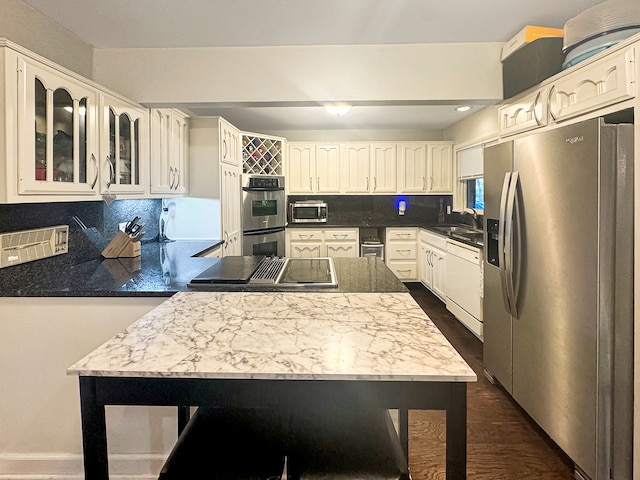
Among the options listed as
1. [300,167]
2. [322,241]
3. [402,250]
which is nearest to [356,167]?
[300,167]

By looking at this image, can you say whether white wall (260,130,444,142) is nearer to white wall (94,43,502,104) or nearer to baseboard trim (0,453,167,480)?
white wall (94,43,502,104)

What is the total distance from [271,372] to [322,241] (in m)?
4.40

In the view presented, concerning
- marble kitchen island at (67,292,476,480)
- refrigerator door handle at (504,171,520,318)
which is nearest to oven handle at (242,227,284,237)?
refrigerator door handle at (504,171,520,318)

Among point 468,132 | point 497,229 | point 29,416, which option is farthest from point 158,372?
point 468,132

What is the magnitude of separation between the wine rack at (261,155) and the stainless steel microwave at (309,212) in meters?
0.55

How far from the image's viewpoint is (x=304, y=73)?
8.01 ft

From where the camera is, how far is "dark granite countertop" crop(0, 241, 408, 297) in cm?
167

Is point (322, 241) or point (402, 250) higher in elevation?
point (322, 241)

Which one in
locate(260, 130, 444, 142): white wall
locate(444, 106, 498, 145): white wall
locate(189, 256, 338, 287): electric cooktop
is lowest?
locate(189, 256, 338, 287): electric cooktop

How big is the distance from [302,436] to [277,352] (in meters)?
0.26

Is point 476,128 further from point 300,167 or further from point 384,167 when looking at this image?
point 300,167

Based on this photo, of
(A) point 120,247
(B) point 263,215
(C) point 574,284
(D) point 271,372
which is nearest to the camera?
(D) point 271,372

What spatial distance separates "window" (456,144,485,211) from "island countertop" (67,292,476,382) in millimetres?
3484

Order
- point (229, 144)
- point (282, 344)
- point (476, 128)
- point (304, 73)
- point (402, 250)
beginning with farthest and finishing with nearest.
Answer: point (402, 250) < point (476, 128) < point (229, 144) < point (304, 73) < point (282, 344)
